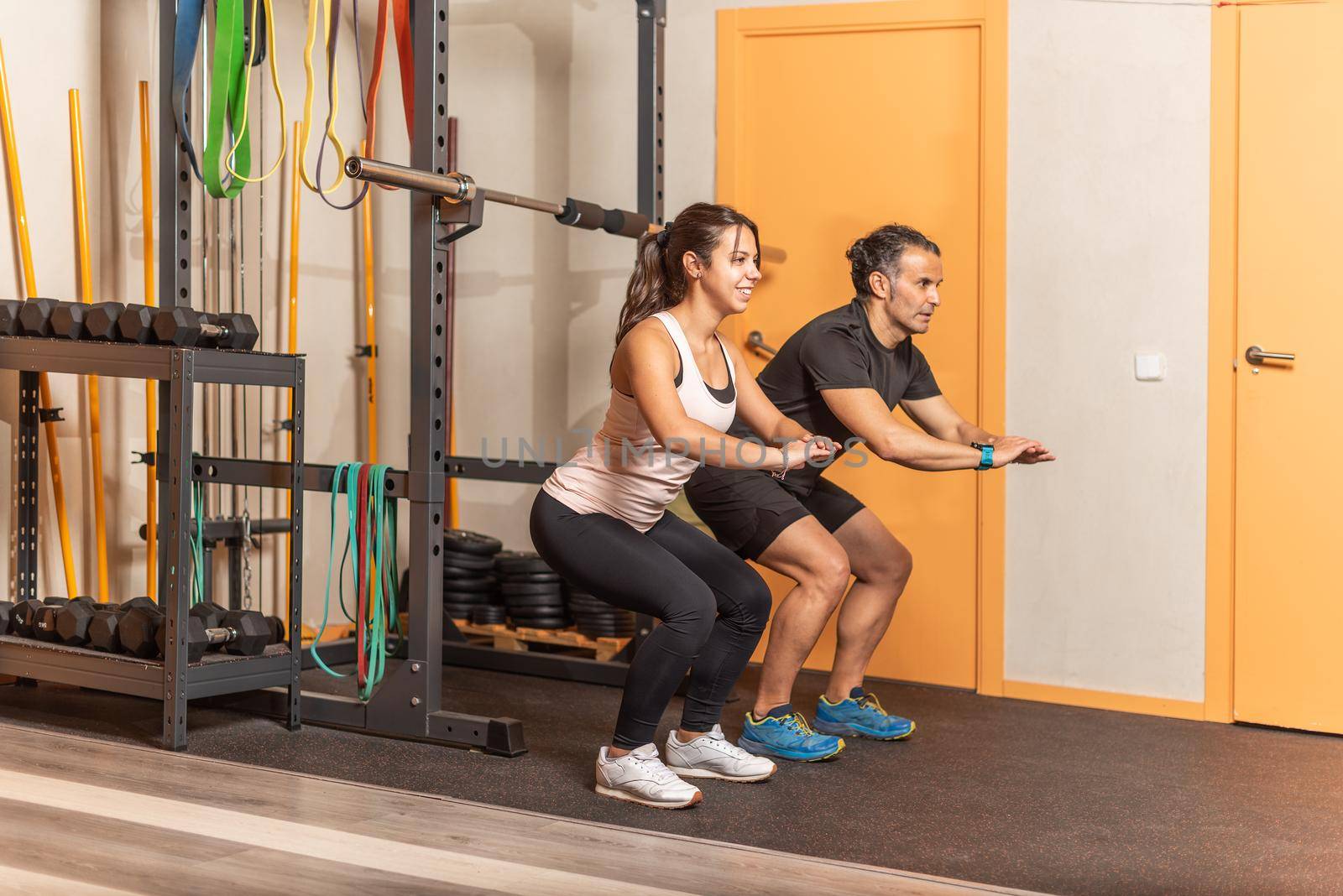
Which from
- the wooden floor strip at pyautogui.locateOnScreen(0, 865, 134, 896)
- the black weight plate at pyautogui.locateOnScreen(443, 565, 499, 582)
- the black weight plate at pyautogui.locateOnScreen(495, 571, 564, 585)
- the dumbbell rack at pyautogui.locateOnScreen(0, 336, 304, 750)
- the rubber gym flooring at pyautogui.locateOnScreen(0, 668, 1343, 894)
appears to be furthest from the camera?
the black weight plate at pyautogui.locateOnScreen(443, 565, 499, 582)

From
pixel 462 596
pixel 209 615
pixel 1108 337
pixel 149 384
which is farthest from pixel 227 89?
pixel 1108 337

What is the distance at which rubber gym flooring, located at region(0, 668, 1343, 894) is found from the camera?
254cm

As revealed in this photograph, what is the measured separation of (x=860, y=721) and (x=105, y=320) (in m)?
2.21

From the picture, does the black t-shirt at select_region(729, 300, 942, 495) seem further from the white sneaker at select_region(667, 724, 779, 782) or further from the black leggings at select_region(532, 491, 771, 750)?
the white sneaker at select_region(667, 724, 779, 782)

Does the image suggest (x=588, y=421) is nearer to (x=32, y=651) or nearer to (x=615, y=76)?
(x=615, y=76)

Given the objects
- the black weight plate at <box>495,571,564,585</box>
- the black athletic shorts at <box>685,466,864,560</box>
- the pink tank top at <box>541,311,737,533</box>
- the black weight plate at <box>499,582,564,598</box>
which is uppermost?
the pink tank top at <box>541,311,737,533</box>

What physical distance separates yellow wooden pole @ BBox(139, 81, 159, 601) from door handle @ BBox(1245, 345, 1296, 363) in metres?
3.30

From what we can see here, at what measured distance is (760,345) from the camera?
15.0 ft

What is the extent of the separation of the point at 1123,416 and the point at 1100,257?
19.6 inches

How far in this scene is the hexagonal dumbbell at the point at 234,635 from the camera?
3.23 m

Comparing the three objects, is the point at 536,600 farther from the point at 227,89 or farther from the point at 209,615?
the point at 227,89

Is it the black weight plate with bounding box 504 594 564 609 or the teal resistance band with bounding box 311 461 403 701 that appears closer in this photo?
the teal resistance band with bounding box 311 461 403 701

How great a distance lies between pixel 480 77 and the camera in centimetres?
506

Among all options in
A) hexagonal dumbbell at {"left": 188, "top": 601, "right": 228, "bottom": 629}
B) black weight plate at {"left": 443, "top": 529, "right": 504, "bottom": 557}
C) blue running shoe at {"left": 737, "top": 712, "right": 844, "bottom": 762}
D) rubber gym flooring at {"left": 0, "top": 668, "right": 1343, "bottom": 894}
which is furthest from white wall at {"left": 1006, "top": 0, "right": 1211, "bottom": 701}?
hexagonal dumbbell at {"left": 188, "top": 601, "right": 228, "bottom": 629}
